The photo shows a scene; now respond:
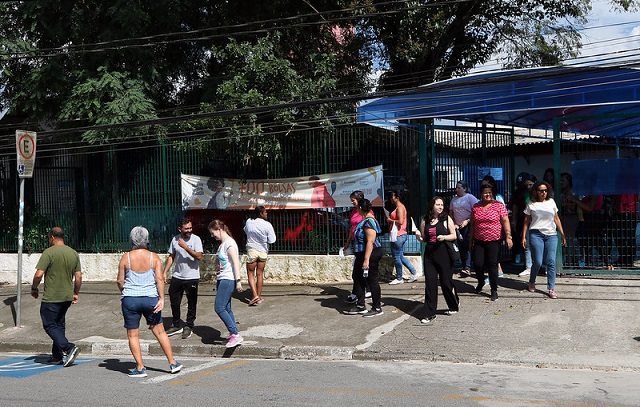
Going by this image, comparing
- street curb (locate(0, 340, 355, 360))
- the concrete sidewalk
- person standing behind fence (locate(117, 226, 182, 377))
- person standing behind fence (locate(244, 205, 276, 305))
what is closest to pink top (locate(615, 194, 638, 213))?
the concrete sidewalk

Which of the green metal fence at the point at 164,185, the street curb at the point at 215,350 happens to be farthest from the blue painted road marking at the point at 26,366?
the green metal fence at the point at 164,185

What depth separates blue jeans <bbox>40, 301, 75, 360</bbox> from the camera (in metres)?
8.85

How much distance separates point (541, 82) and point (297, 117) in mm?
4760

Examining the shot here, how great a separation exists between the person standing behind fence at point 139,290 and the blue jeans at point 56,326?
5.25 ft

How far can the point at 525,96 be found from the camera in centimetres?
1121

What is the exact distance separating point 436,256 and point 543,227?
5.95 ft

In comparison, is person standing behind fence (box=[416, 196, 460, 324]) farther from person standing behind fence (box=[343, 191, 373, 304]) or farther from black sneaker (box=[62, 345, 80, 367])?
black sneaker (box=[62, 345, 80, 367])

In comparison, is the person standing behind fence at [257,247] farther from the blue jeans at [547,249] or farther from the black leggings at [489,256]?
the blue jeans at [547,249]

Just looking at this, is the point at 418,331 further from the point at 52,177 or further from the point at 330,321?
the point at 52,177

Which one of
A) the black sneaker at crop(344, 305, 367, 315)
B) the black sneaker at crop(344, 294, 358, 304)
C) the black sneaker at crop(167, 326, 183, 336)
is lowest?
the black sneaker at crop(167, 326, 183, 336)

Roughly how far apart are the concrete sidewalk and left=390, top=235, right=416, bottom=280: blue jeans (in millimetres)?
266

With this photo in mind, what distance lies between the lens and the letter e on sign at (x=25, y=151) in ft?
38.5

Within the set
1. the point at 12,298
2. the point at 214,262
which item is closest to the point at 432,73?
the point at 214,262

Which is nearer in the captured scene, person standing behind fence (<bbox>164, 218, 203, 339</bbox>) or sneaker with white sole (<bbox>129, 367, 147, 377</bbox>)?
sneaker with white sole (<bbox>129, 367, 147, 377</bbox>)
